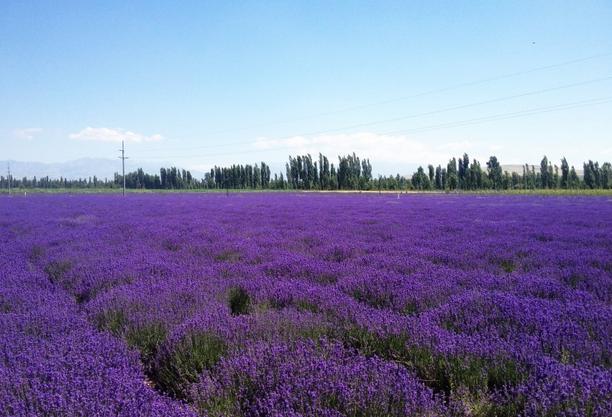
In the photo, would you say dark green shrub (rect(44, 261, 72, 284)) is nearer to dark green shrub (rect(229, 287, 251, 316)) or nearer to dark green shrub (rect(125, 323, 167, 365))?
dark green shrub (rect(229, 287, 251, 316))

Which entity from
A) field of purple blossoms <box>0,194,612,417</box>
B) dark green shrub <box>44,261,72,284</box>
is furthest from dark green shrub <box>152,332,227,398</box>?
dark green shrub <box>44,261,72,284</box>

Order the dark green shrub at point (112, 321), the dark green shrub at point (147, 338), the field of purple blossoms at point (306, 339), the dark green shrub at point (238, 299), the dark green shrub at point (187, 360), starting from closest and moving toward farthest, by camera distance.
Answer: the field of purple blossoms at point (306, 339), the dark green shrub at point (187, 360), the dark green shrub at point (147, 338), the dark green shrub at point (112, 321), the dark green shrub at point (238, 299)

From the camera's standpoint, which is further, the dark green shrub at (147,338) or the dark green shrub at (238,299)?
the dark green shrub at (238,299)

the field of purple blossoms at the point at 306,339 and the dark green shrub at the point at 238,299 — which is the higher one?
the field of purple blossoms at the point at 306,339

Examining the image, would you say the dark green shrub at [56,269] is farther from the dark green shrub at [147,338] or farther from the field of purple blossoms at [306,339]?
the dark green shrub at [147,338]

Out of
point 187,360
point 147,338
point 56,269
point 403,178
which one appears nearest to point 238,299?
point 147,338

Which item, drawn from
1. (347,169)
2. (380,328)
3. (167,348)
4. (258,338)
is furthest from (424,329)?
(347,169)

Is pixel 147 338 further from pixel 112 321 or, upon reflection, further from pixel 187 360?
pixel 187 360

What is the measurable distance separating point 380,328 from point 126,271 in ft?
11.1

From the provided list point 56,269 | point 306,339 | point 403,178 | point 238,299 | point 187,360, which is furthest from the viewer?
point 403,178

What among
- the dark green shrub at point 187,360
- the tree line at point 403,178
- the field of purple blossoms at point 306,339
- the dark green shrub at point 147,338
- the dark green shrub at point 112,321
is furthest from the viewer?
the tree line at point 403,178

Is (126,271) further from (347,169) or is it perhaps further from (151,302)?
(347,169)

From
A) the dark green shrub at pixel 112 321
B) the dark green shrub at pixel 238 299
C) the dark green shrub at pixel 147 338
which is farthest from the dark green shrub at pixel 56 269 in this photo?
the dark green shrub at pixel 147 338

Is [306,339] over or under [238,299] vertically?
over
